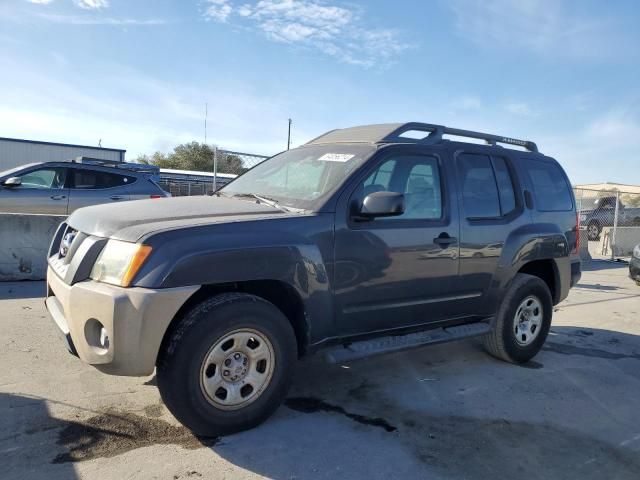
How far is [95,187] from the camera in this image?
930 centimetres

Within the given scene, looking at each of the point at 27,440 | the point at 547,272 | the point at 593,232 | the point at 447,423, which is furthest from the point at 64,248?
the point at 593,232

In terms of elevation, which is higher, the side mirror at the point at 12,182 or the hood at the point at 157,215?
the side mirror at the point at 12,182

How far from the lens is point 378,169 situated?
3.85m

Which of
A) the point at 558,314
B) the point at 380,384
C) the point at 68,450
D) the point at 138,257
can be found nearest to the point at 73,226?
the point at 138,257

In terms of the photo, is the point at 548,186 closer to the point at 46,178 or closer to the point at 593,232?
the point at 46,178

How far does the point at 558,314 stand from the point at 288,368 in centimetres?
535

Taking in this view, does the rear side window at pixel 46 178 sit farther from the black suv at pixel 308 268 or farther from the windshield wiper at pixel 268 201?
the windshield wiper at pixel 268 201

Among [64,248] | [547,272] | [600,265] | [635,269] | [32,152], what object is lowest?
[600,265]

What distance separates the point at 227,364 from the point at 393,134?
87.0 inches

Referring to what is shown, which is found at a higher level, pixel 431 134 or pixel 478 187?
pixel 431 134

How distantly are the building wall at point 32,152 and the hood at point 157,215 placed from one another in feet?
108

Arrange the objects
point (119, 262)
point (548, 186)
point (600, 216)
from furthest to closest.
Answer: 1. point (600, 216)
2. point (548, 186)
3. point (119, 262)

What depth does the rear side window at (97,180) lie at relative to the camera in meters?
9.20

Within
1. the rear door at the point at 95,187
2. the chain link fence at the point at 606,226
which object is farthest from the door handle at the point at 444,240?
the chain link fence at the point at 606,226
